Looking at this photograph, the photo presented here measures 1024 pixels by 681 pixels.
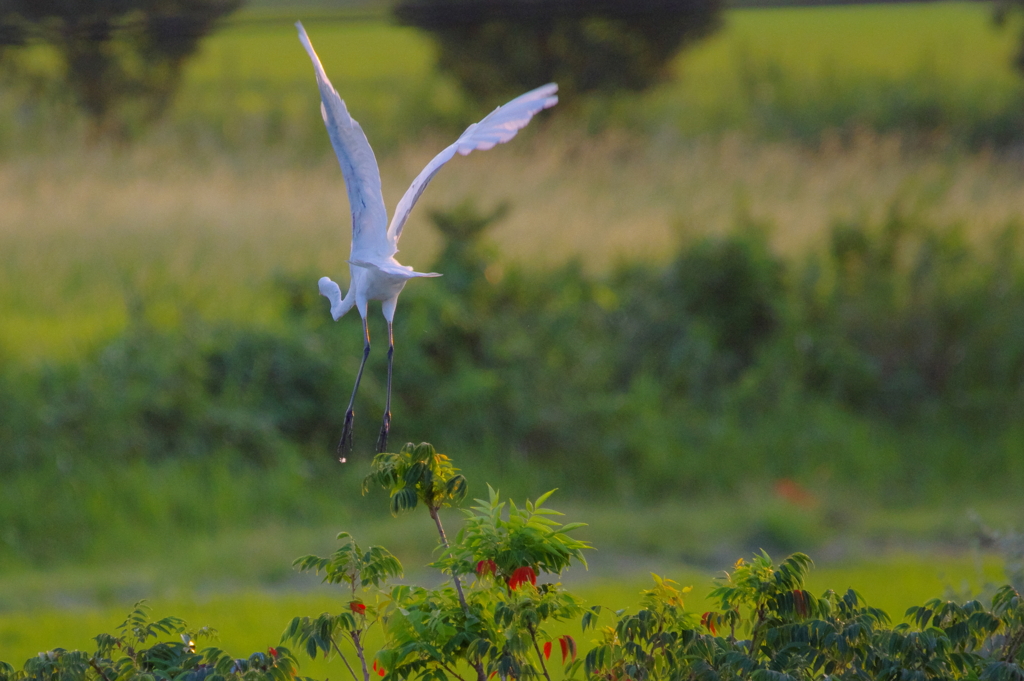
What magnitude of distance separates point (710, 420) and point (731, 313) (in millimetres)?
1306

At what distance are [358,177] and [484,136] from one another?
411 mm

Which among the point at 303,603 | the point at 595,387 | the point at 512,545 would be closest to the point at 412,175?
the point at 595,387

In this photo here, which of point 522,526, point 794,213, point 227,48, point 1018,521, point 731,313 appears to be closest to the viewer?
point 522,526

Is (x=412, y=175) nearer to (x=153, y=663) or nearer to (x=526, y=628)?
(x=153, y=663)

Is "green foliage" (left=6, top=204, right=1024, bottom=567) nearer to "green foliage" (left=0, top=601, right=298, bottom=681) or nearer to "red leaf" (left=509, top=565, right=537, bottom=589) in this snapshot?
"green foliage" (left=0, top=601, right=298, bottom=681)

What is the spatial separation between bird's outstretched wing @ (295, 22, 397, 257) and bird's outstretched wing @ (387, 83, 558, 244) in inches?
2.5

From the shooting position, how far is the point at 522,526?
9.50 feet

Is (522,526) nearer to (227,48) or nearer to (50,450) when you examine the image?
(50,450)

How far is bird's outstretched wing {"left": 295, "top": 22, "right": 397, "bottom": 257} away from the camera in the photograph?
2662 mm

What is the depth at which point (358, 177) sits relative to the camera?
8.84ft

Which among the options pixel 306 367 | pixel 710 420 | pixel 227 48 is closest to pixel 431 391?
pixel 306 367

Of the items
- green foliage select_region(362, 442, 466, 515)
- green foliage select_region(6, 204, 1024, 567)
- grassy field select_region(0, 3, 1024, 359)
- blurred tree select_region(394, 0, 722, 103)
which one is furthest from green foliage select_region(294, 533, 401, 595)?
blurred tree select_region(394, 0, 722, 103)

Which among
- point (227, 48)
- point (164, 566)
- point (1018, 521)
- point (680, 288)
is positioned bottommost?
point (1018, 521)

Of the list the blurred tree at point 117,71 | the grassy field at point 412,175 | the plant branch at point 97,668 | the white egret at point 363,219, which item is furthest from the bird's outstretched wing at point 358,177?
the blurred tree at point 117,71
